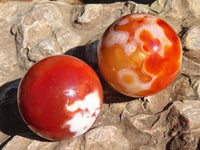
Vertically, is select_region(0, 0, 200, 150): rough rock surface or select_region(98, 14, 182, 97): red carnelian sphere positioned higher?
select_region(98, 14, 182, 97): red carnelian sphere

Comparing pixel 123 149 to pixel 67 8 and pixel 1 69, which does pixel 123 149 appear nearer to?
pixel 1 69

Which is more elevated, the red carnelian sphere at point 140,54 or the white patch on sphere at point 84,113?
the red carnelian sphere at point 140,54

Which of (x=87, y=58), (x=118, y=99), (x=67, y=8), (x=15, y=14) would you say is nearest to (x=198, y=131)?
(x=118, y=99)

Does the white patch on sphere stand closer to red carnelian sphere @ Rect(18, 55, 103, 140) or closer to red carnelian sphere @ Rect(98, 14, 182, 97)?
red carnelian sphere @ Rect(18, 55, 103, 140)

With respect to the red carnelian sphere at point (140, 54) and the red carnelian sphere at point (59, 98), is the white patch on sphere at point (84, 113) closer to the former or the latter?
the red carnelian sphere at point (59, 98)

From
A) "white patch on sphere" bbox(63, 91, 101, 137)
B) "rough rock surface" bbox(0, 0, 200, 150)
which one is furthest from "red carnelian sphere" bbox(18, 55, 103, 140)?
"rough rock surface" bbox(0, 0, 200, 150)

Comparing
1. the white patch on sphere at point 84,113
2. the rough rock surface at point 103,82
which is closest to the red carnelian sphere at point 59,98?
the white patch on sphere at point 84,113
